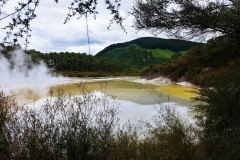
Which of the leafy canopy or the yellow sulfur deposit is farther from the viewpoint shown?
the yellow sulfur deposit

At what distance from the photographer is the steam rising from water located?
6412 centimetres

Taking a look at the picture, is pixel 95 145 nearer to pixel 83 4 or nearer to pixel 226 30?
pixel 83 4

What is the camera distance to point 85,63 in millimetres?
100250

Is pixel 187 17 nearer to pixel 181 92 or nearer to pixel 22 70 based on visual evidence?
pixel 181 92

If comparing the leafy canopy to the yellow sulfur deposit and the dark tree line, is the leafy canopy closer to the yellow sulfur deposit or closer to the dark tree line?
the yellow sulfur deposit

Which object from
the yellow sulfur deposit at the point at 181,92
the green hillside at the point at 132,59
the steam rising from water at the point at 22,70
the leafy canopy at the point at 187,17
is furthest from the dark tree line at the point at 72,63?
the leafy canopy at the point at 187,17

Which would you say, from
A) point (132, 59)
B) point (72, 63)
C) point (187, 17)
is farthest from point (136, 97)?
point (132, 59)

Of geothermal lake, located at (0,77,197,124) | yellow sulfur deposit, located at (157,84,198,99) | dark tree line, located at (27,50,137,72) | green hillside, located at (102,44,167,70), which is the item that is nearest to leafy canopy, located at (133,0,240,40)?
geothermal lake, located at (0,77,197,124)

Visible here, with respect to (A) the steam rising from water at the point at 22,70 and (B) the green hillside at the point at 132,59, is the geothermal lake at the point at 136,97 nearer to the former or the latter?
(A) the steam rising from water at the point at 22,70

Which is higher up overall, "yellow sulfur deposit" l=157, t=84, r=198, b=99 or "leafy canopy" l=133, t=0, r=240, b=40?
"leafy canopy" l=133, t=0, r=240, b=40

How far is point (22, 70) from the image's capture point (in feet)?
240

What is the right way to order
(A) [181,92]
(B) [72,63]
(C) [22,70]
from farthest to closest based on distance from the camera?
(B) [72,63] → (C) [22,70] → (A) [181,92]

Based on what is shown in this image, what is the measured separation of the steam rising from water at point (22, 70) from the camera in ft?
210

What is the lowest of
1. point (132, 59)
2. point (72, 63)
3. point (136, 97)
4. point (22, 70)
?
point (136, 97)
